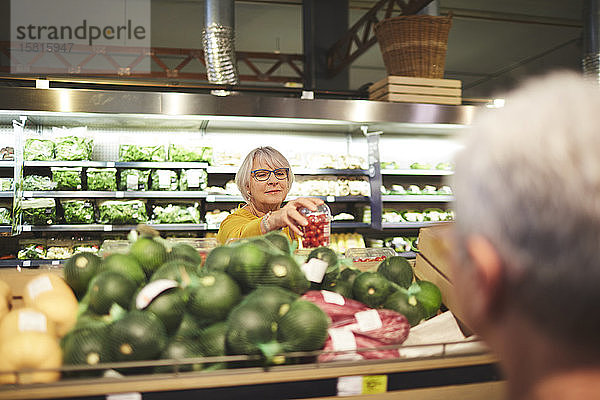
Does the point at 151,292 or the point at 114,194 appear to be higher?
the point at 114,194

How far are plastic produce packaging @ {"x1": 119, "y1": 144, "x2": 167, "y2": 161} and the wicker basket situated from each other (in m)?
2.24

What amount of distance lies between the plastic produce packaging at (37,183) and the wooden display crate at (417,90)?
3.00 m

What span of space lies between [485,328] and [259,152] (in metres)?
2.48

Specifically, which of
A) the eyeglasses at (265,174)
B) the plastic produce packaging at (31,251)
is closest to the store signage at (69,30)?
the plastic produce packaging at (31,251)

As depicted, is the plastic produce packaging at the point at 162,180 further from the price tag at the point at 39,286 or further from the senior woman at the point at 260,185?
the price tag at the point at 39,286

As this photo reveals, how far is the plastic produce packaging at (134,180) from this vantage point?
4141 mm

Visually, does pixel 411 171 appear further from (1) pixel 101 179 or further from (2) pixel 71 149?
(2) pixel 71 149

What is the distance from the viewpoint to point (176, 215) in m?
4.25

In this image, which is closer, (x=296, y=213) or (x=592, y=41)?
(x=296, y=213)

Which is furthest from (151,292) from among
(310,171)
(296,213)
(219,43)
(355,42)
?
(355,42)

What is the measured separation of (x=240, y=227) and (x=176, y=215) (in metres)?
1.90

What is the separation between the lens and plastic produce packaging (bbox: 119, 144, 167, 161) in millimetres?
4176

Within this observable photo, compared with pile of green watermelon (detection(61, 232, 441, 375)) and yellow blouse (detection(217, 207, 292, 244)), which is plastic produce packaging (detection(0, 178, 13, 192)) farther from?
pile of green watermelon (detection(61, 232, 441, 375))

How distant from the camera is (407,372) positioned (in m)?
0.98
